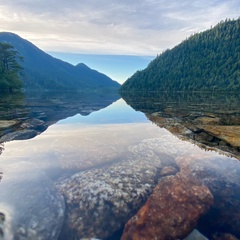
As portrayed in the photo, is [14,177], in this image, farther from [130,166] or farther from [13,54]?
[13,54]

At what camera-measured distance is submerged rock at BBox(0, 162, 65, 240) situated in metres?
4.96

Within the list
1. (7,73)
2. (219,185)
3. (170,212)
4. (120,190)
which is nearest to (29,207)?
(120,190)

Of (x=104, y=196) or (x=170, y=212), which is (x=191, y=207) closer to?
(x=170, y=212)

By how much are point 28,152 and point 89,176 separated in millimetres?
4632

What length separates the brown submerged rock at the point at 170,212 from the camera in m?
5.09

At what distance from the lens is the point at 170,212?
5699 mm

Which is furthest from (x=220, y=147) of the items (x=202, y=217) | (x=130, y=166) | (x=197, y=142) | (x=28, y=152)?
(x=28, y=152)

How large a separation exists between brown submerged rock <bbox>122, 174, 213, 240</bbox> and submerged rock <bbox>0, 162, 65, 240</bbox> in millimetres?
1836

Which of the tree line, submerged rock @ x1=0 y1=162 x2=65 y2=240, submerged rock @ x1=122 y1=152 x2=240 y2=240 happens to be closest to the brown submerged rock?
submerged rock @ x1=122 y1=152 x2=240 y2=240

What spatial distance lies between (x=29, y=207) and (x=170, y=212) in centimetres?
370

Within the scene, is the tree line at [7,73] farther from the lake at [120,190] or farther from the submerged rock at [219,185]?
the submerged rock at [219,185]

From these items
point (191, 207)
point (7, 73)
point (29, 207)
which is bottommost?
point (29, 207)

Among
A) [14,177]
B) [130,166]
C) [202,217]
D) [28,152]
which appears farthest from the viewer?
[28,152]

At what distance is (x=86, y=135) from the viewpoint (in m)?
15.3
